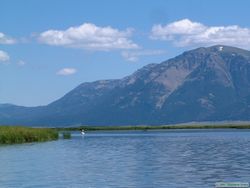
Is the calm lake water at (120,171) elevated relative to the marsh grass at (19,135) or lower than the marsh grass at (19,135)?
lower

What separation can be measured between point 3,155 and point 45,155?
4.97 meters

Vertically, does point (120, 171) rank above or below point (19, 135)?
below

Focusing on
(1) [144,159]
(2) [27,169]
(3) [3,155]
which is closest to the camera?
(2) [27,169]

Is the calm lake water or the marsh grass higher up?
the marsh grass

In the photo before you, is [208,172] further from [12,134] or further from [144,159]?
[12,134]

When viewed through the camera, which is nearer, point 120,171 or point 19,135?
point 120,171

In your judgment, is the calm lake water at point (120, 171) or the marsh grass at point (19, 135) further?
the marsh grass at point (19, 135)

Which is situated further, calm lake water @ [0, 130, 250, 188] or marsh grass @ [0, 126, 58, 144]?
marsh grass @ [0, 126, 58, 144]

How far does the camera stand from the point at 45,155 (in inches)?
2955

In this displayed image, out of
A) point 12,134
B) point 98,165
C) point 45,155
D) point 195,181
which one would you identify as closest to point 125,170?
point 98,165

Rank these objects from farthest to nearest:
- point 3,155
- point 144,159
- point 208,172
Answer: point 3,155, point 144,159, point 208,172

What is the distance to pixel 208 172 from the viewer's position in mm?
51844

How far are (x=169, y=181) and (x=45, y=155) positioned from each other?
32031 mm

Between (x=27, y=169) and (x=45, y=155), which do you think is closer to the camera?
(x=27, y=169)
